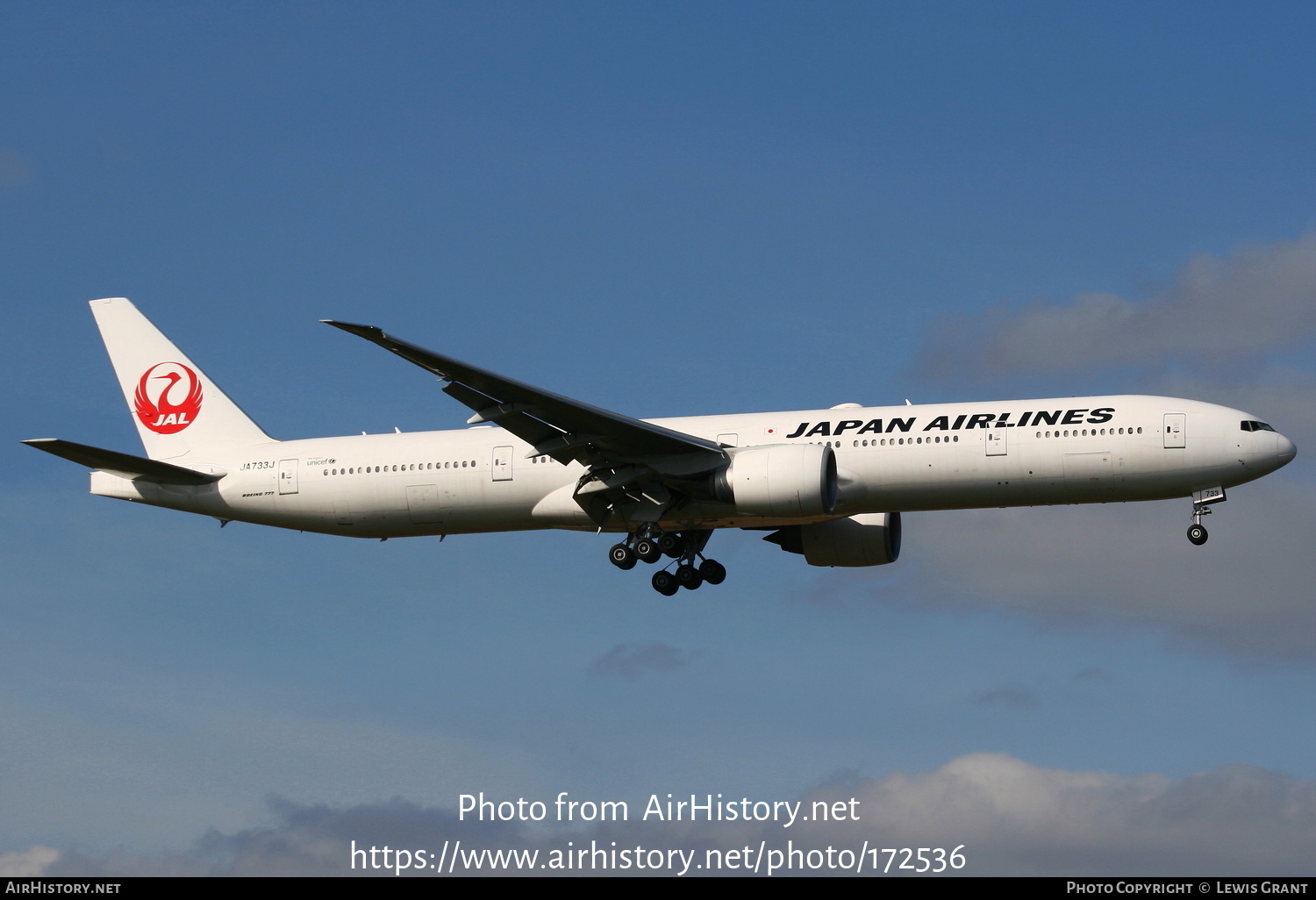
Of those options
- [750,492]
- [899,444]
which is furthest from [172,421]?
[899,444]

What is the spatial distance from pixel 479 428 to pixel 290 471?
522 centimetres

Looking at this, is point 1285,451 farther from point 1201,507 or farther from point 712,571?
A: point 712,571

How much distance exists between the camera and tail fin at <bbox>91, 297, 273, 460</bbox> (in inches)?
1768

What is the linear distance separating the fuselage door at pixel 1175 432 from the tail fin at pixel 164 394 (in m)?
23.7

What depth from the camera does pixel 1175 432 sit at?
1452 inches

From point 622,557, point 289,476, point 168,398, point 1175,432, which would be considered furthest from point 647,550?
point 168,398

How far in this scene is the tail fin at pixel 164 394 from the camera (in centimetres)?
4491

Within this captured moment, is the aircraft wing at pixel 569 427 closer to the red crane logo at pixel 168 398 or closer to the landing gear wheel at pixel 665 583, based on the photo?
the landing gear wheel at pixel 665 583

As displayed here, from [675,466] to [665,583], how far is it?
4.75 m

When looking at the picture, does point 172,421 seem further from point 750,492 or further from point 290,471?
point 750,492

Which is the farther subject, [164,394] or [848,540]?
[164,394]

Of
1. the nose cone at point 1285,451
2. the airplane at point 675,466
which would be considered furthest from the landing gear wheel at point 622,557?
the nose cone at point 1285,451

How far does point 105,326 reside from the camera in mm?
47500
